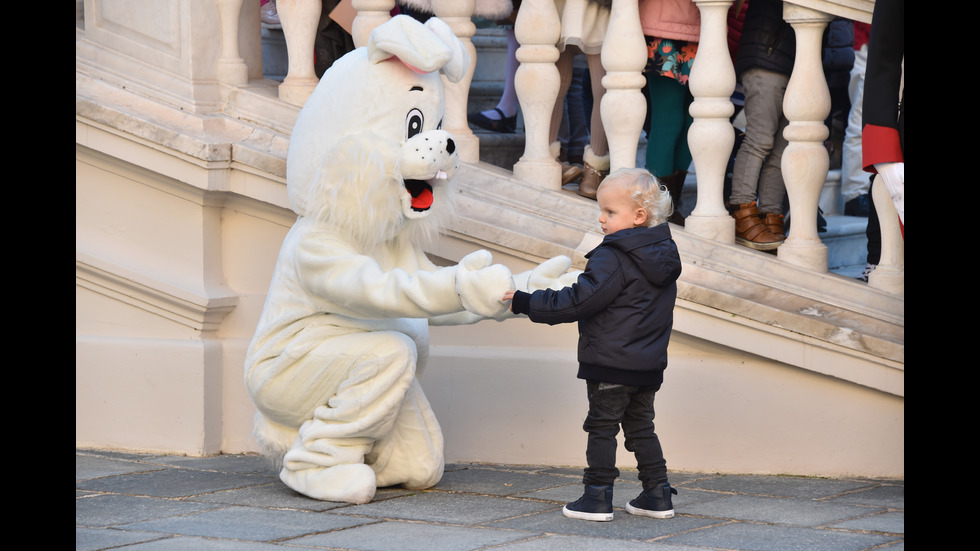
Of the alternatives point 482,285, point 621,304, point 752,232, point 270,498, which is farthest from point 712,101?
point 270,498

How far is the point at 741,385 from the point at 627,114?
1033mm

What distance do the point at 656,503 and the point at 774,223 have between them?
1.43 m

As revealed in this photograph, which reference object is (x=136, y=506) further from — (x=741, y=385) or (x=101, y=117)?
(x=741, y=385)

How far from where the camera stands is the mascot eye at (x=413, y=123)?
3902 mm

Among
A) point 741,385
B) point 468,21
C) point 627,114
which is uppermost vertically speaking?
point 468,21

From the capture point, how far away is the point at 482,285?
361cm

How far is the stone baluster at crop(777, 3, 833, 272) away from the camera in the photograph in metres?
4.29

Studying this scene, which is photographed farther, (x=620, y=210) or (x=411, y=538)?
(x=620, y=210)

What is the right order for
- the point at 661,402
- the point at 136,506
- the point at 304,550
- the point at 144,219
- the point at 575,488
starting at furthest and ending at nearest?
1. the point at 144,219
2. the point at 661,402
3. the point at 575,488
4. the point at 136,506
5. the point at 304,550

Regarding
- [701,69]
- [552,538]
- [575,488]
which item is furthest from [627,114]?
[552,538]

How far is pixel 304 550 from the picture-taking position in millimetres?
3336

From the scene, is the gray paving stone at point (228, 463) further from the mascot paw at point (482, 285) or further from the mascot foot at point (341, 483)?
the mascot paw at point (482, 285)

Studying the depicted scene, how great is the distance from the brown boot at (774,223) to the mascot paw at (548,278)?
1.20 meters

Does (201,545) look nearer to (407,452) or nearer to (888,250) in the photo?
(407,452)
